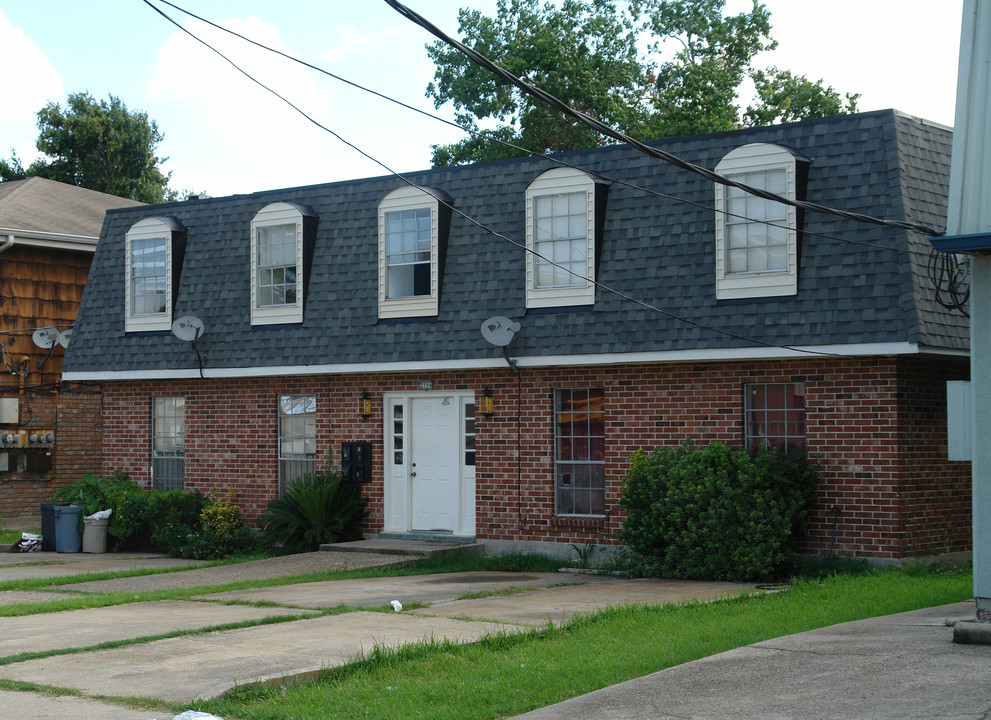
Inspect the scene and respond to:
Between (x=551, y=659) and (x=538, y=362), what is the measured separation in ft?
26.1

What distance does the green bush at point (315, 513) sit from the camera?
722 inches

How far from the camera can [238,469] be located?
A: 66.3 ft

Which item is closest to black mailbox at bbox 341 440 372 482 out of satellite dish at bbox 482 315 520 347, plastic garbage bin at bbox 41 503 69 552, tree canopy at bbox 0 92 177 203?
satellite dish at bbox 482 315 520 347

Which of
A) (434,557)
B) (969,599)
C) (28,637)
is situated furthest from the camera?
(434,557)

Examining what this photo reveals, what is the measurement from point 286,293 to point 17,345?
23.1 ft

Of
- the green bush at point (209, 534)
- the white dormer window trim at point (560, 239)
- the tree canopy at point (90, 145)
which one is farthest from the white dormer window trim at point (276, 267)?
the tree canopy at point (90, 145)

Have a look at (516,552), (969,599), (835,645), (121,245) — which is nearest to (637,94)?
(121,245)

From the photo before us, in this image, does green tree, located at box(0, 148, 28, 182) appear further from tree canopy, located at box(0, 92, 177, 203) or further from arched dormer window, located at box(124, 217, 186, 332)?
arched dormer window, located at box(124, 217, 186, 332)

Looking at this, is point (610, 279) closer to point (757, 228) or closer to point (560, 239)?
point (560, 239)

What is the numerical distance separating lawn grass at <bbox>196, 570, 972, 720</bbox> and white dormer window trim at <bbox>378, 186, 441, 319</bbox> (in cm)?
776

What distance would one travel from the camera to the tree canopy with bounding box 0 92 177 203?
43.7m

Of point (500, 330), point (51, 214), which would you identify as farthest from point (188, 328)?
point (51, 214)

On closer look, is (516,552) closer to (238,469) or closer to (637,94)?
(238,469)

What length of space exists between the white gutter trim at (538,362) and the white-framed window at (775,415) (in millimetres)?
578
